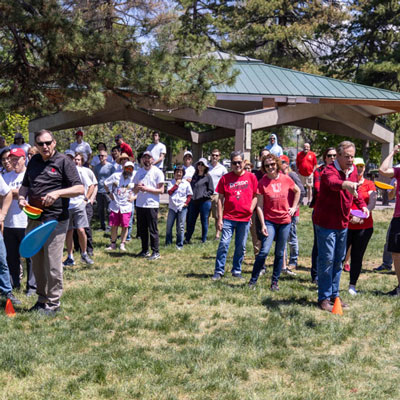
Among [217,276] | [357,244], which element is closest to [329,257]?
[357,244]

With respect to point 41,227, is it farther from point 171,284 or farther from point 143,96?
point 143,96

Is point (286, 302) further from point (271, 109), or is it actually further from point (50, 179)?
point (271, 109)

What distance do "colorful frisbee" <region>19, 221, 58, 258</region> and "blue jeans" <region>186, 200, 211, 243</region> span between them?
5868 millimetres

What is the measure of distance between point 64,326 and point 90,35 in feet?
19.3

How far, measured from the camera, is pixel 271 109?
16047 millimetres

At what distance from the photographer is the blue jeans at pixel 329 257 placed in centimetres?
624

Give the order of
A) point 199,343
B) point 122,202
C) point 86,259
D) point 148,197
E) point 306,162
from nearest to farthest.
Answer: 1. point 199,343
2. point 86,259
3. point 148,197
4. point 122,202
5. point 306,162

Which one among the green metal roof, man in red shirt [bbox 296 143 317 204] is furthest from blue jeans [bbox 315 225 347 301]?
the green metal roof

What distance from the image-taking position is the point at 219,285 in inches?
292

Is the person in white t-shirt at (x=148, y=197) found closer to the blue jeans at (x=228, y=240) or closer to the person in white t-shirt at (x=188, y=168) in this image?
the blue jeans at (x=228, y=240)

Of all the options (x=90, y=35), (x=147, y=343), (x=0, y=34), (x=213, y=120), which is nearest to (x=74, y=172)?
(x=147, y=343)

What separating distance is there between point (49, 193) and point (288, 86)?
13.2m

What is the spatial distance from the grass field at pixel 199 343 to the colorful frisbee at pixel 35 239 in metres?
0.78

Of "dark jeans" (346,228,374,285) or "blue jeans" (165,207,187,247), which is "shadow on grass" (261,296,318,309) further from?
"blue jeans" (165,207,187,247)
